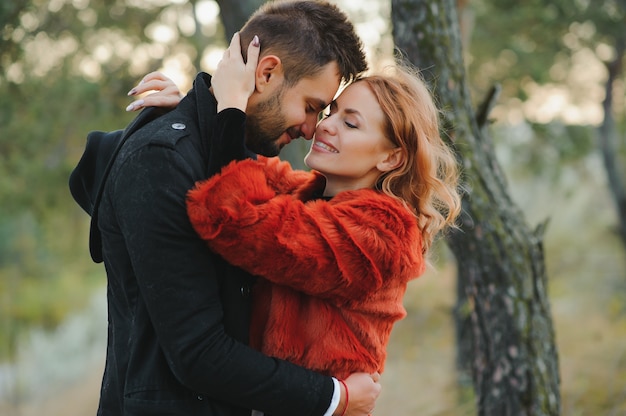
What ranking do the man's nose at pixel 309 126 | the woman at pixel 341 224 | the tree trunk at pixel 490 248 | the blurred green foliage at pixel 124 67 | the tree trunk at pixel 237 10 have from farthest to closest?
the blurred green foliage at pixel 124 67 < the tree trunk at pixel 237 10 < the tree trunk at pixel 490 248 < the man's nose at pixel 309 126 < the woman at pixel 341 224

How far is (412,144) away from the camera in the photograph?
2.48 metres

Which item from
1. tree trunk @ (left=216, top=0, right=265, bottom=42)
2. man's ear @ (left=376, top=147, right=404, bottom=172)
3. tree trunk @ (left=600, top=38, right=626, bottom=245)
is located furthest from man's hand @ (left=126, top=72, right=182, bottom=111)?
tree trunk @ (left=600, top=38, right=626, bottom=245)

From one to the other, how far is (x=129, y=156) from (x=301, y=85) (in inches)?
24.7

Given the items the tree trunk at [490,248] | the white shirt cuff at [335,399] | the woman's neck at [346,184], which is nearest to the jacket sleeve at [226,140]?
the woman's neck at [346,184]

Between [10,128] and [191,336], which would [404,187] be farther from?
[10,128]

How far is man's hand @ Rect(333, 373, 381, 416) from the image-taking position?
207 centimetres

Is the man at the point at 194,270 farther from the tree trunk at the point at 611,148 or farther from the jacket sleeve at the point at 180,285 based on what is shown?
the tree trunk at the point at 611,148

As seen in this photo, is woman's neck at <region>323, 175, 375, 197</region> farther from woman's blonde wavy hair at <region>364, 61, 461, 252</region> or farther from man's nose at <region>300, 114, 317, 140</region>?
man's nose at <region>300, 114, 317, 140</region>

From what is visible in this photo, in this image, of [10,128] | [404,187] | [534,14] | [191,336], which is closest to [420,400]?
[534,14]

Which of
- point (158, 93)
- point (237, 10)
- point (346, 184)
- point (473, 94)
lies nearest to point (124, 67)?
point (473, 94)

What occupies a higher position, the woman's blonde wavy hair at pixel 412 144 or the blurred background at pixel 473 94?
the blurred background at pixel 473 94

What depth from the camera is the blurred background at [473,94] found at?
7648 mm

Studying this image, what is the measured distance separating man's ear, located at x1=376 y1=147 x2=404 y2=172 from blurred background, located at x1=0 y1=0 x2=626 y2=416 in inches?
153

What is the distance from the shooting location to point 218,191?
1.89 meters
